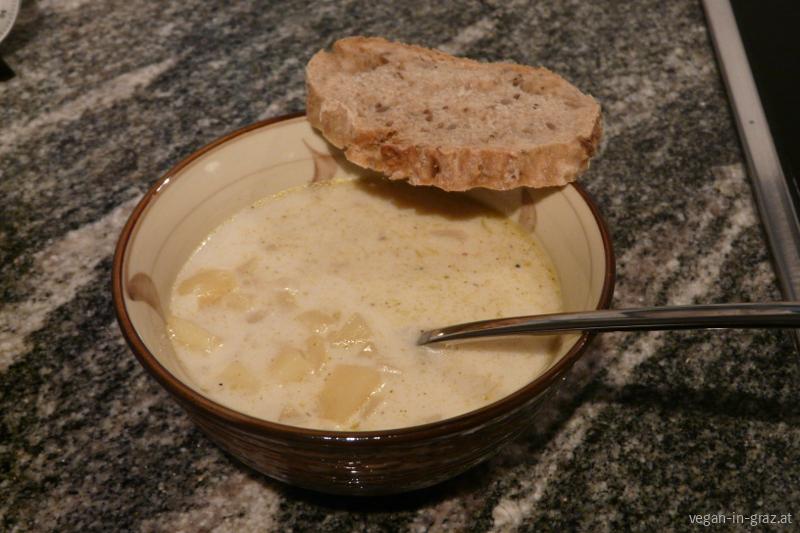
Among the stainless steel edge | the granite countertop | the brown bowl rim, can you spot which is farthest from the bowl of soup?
the stainless steel edge

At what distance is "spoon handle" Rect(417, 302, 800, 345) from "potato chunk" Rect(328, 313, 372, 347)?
0.17 meters

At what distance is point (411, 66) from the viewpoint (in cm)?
147

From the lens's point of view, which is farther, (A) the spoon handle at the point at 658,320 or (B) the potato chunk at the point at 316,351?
(B) the potato chunk at the point at 316,351

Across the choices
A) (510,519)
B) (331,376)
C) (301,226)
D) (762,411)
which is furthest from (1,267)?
(762,411)

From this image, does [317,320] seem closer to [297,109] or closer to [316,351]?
[316,351]

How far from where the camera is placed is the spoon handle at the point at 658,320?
2.79 ft

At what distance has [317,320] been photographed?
1173 millimetres

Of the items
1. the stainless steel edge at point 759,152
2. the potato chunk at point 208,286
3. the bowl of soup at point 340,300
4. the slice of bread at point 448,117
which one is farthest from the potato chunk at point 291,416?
the stainless steel edge at point 759,152

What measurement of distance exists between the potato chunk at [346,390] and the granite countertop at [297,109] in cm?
16

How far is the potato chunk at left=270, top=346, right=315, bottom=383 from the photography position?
1089mm

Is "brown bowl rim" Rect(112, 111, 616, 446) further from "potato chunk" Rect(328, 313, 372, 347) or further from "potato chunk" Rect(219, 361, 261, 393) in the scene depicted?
"potato chunk" Rect(328, 313, 372, 347)

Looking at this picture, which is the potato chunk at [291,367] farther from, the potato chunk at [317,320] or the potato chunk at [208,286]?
the potato chunk at [208,286]

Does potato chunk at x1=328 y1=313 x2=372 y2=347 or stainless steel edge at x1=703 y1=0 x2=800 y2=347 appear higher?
potato chunk at x1=328 y1=313 x2=372 y2=347

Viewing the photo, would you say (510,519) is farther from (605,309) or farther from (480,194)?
(480,194)
